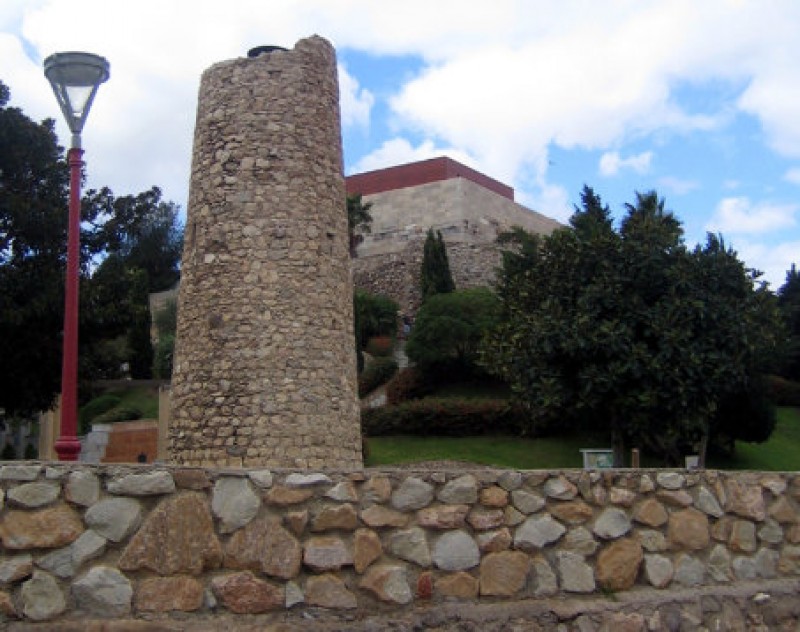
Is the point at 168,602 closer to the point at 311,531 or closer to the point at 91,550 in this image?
the point at 91,550

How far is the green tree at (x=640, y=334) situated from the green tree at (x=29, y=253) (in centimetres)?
1016

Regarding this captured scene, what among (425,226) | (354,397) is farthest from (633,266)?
(425,226)

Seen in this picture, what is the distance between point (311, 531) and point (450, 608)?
689mm

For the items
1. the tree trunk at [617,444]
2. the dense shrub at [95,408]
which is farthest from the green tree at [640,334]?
the dense shrub at [95,408]

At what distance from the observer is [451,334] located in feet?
107

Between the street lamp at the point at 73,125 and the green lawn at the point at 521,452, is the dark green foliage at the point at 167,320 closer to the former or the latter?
the green lawn at the point at 521,452

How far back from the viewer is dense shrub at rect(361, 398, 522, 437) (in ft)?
92.0

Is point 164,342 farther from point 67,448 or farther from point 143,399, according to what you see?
point 67,448

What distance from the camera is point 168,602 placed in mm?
3553

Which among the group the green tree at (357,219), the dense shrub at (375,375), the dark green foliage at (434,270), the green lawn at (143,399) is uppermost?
the green tree at (357,219)

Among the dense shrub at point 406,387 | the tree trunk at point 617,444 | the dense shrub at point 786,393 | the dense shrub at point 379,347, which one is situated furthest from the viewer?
the dense shrub at point 379,347

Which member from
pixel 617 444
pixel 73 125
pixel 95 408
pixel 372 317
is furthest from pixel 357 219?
pixel 73 125

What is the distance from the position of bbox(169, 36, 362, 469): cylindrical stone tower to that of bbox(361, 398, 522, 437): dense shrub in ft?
53.0

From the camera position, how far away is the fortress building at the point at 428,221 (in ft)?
147
